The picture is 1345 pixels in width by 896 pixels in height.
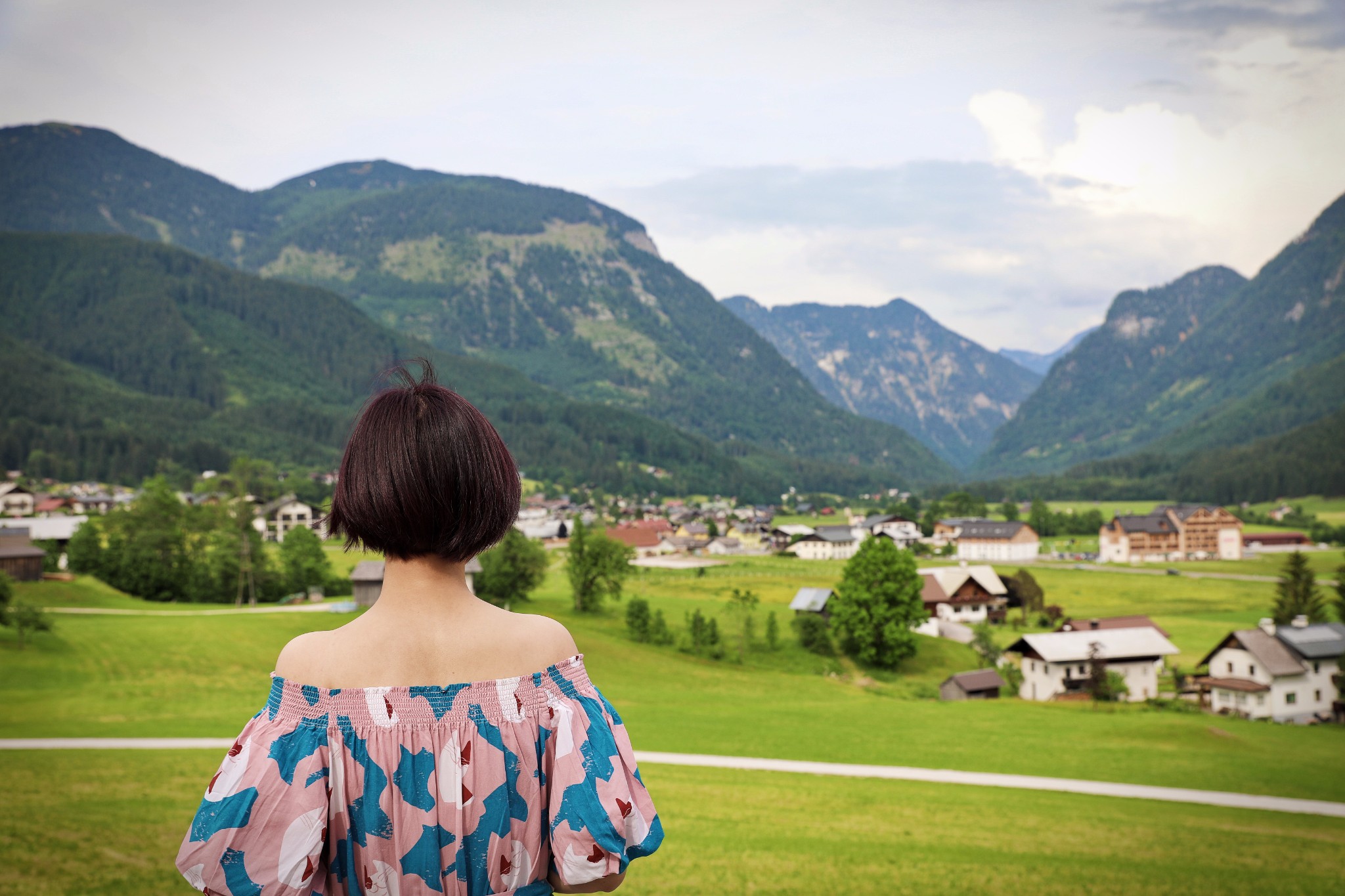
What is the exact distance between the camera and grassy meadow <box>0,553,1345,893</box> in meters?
13.0

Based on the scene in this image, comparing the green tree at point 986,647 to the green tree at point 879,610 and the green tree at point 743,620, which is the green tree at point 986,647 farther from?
the green tree at point 743,620

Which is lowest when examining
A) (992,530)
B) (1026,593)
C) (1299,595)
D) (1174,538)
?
(1026,593)

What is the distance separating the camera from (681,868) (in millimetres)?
13000

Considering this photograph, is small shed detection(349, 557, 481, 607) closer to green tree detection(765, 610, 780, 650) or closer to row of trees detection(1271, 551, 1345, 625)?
green tree detection(765, 610, 780, 650)

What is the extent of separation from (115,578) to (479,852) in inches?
2209

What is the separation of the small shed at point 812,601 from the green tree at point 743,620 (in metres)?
5.15

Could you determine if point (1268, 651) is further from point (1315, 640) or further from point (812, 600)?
point (812, 600)

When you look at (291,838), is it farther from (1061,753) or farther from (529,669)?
(1061,753)

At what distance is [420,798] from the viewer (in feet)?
7.77

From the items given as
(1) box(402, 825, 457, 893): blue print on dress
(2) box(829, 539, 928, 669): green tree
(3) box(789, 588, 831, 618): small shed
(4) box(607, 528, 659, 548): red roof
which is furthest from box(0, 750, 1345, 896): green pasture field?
(4) box(607, 528, 659, 548): red roof

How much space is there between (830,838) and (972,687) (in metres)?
26.5

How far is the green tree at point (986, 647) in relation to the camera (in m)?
46.2

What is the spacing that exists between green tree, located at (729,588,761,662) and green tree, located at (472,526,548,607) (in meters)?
11.2

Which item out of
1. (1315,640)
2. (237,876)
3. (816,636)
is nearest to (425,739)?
(237,876)
